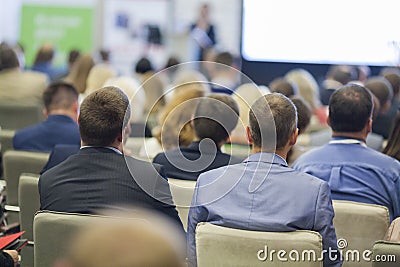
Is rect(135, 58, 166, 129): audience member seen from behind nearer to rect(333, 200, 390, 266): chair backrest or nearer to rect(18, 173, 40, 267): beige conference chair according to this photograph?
rect(18, 173, 40, 267): beige conference chair

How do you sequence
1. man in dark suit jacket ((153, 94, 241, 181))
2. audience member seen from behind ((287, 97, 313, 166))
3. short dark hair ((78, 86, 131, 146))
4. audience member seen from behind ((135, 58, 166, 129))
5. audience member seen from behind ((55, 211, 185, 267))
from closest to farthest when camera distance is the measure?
audience member seen from behind ((55, 211, 185, 267)) → short dark hair ((78, 86, 131, 146)) → man in dark suit jacket ((153, 94, 241, 181)) → audience member seen from behind ((287, 97, 313, 166)) → audience member seen from behind ((135, 58, 166, 129))

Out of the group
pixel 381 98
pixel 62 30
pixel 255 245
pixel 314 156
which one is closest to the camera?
pixel 255 245

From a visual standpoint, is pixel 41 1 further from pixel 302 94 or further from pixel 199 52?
pixel 302 94

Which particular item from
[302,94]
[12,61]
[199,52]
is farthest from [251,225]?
[199,52]

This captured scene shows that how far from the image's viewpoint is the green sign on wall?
12156 mm

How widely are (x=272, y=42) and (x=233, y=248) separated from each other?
834cm

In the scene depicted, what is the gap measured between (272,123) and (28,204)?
111 centimetres

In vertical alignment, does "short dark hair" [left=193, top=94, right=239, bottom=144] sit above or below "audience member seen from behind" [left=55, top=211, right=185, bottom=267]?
below

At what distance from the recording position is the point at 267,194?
9.02 feet

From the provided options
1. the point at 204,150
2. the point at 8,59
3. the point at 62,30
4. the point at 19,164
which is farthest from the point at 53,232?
the point at 62,30

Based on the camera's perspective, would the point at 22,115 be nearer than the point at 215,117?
No

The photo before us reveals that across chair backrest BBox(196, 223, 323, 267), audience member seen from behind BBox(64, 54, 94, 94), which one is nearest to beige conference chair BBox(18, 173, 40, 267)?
chair backrest BBox(196, 223, 323, 267)

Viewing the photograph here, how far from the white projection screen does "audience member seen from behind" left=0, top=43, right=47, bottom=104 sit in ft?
12.7

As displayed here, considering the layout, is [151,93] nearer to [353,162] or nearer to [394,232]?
[353,162]
